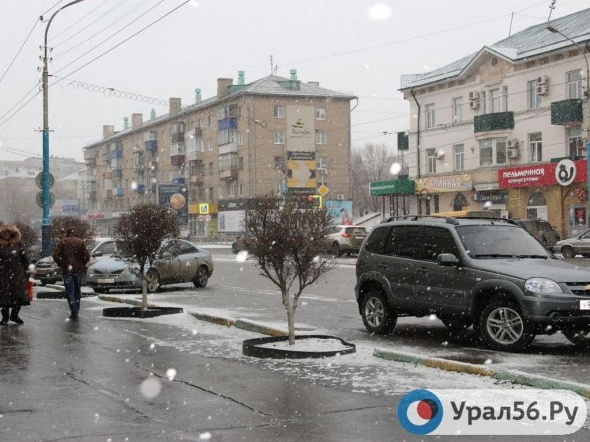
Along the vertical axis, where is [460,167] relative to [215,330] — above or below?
above

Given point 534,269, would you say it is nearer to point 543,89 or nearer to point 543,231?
point 543,231

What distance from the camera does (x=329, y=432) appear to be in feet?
21.0

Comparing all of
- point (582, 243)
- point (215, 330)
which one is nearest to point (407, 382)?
point (215, 330)

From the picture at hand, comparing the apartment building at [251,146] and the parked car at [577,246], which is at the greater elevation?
the apartment building at [251,146]

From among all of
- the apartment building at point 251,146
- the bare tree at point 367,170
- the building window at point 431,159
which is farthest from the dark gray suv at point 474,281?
the bare tree at point 367,170

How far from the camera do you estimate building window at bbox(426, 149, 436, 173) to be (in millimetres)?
52062

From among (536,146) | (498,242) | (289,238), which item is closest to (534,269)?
(498,242)

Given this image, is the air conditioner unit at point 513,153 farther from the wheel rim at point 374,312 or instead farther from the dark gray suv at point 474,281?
the wheel rim at point 374,312

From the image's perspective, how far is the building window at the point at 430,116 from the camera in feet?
171

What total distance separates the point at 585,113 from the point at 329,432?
36731mm

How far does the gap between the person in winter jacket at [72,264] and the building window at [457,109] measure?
37.3m

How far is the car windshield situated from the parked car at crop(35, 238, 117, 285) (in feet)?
47.8

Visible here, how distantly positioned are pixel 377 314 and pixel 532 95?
35046 millimetres

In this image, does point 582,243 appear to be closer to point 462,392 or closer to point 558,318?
point 558,318
